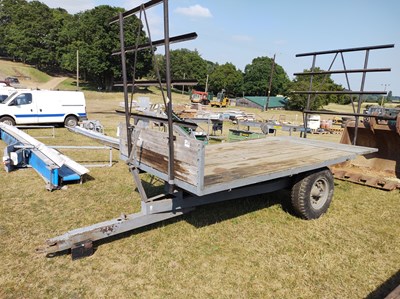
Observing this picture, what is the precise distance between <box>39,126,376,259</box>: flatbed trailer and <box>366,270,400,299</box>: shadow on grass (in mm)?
1508

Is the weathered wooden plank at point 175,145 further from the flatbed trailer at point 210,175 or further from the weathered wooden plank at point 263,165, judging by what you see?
the weathered wooden plank at point 263,165

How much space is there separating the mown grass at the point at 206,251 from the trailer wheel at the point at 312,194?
0.18 metres

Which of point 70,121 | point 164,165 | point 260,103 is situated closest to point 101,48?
point 260,103

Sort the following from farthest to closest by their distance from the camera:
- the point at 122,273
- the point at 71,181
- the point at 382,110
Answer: the point at 382,110
the point at 71,181
the point at 122,273

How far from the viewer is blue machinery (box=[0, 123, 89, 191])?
5.86 metres

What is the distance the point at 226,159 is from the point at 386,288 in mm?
2501

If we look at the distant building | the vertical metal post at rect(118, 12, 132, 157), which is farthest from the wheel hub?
the distant building

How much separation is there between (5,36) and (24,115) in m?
67.6

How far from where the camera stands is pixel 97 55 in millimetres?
47500

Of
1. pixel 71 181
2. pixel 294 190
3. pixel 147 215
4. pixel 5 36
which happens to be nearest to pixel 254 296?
pixel 147 215

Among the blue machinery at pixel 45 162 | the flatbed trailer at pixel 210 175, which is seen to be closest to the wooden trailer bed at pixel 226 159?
the flatbed trailer at pixel 210 175

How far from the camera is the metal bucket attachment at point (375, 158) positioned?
691 cm

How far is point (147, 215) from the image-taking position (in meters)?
3.82

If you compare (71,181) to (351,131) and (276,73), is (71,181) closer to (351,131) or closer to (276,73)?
(351,131)
